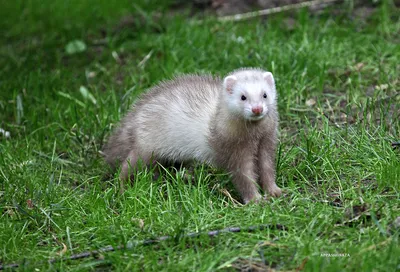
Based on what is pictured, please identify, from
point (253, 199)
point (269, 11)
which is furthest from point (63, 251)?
point (269, 11)

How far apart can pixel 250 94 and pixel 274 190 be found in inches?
29.7

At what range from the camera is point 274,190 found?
5.58m

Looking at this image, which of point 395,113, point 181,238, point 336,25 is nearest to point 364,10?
point 336,25

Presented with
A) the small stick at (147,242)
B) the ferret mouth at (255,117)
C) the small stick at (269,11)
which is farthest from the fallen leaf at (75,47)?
the small stick at (147,242)

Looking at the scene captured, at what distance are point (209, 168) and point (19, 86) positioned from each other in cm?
321

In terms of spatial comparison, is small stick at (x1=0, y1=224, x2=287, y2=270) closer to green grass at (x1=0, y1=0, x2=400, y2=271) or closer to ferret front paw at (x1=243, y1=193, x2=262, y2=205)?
green grass at (x1=0, y1=0, x2=400, y2=271)

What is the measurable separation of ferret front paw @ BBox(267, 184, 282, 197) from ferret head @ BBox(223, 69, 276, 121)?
547mm

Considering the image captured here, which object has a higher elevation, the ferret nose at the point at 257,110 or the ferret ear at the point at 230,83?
the ferret ear at the point at 230,83

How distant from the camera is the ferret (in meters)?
5.59

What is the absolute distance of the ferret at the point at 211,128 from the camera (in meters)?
5.59

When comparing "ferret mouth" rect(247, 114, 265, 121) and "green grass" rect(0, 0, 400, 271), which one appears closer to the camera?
"green grass" rect(0, 0, 400, 271)

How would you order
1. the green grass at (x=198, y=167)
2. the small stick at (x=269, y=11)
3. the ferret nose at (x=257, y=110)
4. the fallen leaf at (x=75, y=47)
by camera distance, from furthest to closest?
the fallen leaf at (x=75, y=47) < the small stick at (x=269, y=11) < the ferret nose at (x=257, y=110) < the green grass at (x=198, y=167)

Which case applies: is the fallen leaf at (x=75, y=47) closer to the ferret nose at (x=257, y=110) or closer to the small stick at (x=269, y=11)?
the small stick at (x=269, y=11)

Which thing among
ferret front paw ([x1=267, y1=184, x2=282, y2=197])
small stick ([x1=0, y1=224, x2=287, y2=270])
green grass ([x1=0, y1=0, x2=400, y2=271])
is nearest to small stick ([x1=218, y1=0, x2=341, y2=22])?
green grass ([x1=0, y1=0, x2=400, y2=271])
